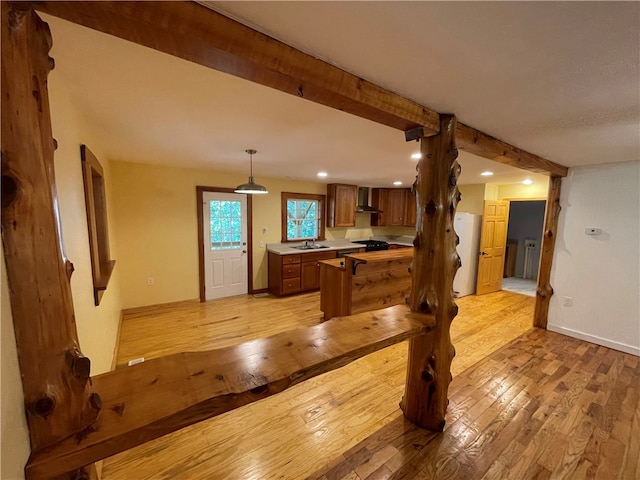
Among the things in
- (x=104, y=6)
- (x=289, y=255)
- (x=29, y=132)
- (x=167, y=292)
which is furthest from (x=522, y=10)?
(x=167, y=292)

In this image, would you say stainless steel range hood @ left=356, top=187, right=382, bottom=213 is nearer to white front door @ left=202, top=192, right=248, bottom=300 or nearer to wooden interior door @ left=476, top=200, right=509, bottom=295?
wooden interior door @ left=476, top=200, right=509, bottom=295

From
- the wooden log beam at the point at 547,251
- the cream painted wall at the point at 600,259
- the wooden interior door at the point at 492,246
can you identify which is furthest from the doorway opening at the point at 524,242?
the cream painted wall at the point at 600,259

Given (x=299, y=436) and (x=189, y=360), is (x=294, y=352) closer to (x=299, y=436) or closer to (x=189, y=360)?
(x=189, y=360)

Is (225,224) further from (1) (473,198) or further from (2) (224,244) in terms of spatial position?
(1) (473,198)

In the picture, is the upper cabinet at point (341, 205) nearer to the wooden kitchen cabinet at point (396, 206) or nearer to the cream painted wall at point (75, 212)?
the wooden kitchen cabinet at point (396, 206)

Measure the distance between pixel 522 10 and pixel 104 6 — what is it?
1208 millimetres

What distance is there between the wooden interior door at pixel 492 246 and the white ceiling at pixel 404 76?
259cm

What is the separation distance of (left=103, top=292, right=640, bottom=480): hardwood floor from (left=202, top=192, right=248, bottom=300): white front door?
152cm

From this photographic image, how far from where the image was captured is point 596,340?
3291 mm

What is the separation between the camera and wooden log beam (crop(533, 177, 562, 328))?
353 centimetres

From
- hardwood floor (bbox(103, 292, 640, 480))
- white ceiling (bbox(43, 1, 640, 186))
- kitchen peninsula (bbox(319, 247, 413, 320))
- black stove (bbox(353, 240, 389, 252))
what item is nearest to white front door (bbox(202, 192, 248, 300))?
hardwood floor (bbox(103, 292, 640, 480))

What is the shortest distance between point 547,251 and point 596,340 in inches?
46.4

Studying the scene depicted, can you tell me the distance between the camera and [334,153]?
2.89 metres

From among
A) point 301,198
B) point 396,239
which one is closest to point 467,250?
point 396,239
